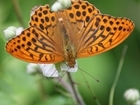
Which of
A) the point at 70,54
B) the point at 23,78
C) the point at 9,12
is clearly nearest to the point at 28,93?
the point at 23,78

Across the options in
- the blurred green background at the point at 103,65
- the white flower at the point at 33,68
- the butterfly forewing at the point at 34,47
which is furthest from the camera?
the blurred green background at the point at 103,65

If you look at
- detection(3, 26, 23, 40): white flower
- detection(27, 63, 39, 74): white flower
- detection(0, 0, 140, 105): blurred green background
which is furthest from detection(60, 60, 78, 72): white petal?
detection(0, 0, 140, 105): blurred green background

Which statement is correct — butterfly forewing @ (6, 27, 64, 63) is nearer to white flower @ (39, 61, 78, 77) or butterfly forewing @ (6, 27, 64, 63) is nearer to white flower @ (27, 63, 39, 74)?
white flower @ (39, 61, 78, 77)

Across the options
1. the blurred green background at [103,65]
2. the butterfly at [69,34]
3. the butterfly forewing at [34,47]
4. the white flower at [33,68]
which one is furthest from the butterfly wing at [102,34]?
the blurred green background at [103,65]

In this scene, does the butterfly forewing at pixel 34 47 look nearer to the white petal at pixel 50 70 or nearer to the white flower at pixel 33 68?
the white petal at pixel 50 70

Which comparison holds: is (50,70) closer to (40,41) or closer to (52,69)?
(52,69)

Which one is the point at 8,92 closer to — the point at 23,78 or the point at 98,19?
the point at 23,78
